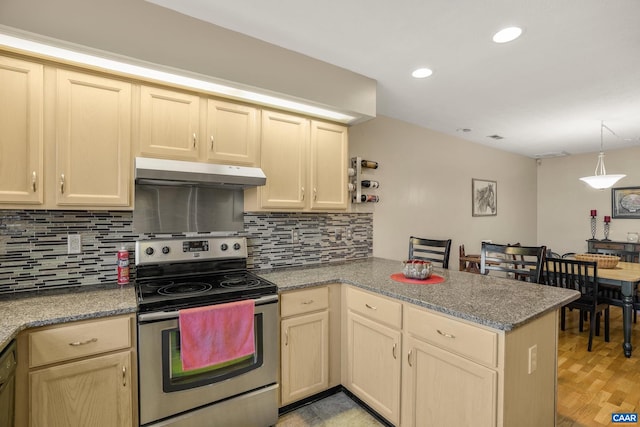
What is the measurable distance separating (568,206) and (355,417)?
5994 millimetres

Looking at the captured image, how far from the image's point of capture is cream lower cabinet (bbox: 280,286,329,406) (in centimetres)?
209

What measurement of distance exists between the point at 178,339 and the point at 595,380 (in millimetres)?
3203

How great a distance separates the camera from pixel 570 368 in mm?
2762

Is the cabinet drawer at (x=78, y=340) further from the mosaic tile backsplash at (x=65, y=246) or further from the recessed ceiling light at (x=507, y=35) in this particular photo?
the recessed ceiling light at (x=507, y=35)

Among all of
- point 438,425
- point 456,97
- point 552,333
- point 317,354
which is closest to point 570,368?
point 552,333

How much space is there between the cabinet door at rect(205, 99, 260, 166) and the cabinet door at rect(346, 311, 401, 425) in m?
1.37

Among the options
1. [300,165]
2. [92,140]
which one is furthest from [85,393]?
[300,165]

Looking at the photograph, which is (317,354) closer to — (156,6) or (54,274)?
(54,274)

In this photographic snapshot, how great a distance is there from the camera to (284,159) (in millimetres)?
2451

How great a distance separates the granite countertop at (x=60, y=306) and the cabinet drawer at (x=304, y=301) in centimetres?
86

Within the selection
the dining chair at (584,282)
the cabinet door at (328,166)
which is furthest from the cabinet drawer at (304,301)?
the dining chair at (584,282)

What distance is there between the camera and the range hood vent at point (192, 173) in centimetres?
183

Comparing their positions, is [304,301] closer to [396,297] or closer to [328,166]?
[396,297]

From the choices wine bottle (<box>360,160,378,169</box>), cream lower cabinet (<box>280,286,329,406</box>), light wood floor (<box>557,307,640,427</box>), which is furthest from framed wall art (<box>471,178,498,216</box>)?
cream lower cabinet (<box>280,286,329,406</box>)
